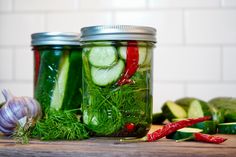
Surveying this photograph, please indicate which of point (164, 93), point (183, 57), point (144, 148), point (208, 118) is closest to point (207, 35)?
point (183, 57)

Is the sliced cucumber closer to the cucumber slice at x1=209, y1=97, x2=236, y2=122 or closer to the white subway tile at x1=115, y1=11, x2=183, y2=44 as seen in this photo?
the cucumber slice at x1=209, y1=97, x2=236, y2=122

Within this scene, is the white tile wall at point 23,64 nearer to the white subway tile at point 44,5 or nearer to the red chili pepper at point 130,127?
the white subway tile at point 44,5

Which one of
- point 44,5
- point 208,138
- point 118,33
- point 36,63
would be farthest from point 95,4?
point 208,138

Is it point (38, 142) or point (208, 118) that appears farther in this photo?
point (208, 118)

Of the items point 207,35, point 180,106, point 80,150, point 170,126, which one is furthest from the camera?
point 207,35

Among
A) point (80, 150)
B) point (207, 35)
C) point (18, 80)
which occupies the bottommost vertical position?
point (80, 150)

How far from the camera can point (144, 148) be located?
2.09 ft

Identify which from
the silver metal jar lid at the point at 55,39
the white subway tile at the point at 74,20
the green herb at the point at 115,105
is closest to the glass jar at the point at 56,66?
the silver metal jar lid at the point at 55,39

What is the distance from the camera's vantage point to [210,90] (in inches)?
49.5

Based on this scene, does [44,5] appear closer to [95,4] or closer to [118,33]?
[95,4]

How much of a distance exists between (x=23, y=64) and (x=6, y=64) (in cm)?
6

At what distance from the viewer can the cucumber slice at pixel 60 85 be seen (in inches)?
32.3

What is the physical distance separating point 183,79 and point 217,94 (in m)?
0.12

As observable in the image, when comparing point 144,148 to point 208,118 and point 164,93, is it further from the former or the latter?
point 164,93
